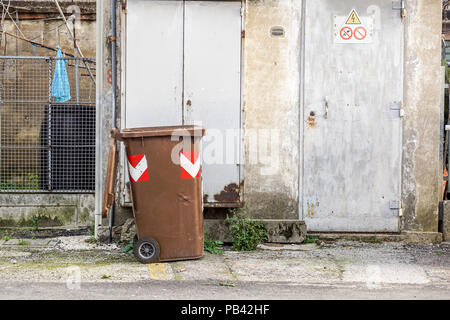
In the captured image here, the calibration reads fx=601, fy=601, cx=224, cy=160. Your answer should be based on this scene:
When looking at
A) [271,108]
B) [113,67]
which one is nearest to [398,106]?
[271,108]

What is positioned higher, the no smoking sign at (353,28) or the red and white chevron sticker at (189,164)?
the no smoking sign at (353,28)

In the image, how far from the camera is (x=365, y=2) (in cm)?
726

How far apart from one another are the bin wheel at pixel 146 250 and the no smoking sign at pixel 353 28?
3.31m

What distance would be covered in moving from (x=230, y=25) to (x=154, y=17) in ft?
2.94

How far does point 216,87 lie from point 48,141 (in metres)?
2.88

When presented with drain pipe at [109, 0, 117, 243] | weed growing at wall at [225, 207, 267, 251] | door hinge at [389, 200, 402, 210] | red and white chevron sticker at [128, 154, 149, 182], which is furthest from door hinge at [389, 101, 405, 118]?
drain pipe at [109, 0, 117, 243]

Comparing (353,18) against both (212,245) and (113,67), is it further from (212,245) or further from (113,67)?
(212,245)

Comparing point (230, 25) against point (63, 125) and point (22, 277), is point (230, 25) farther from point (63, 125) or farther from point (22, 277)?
point (22, 277)

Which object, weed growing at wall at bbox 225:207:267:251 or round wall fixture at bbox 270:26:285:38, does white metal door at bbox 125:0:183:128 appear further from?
weed growing at wall at bbox 225:207:267:251

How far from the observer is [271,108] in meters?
7.21

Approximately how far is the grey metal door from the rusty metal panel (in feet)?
2.91

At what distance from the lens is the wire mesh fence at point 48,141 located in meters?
8.52

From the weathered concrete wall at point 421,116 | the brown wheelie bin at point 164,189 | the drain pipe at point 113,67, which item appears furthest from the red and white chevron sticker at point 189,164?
the weathered concrete wall at point 421,116

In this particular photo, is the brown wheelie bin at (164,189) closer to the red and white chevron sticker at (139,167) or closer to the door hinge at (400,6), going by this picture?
the red and white chevron sticker at (139,167)
